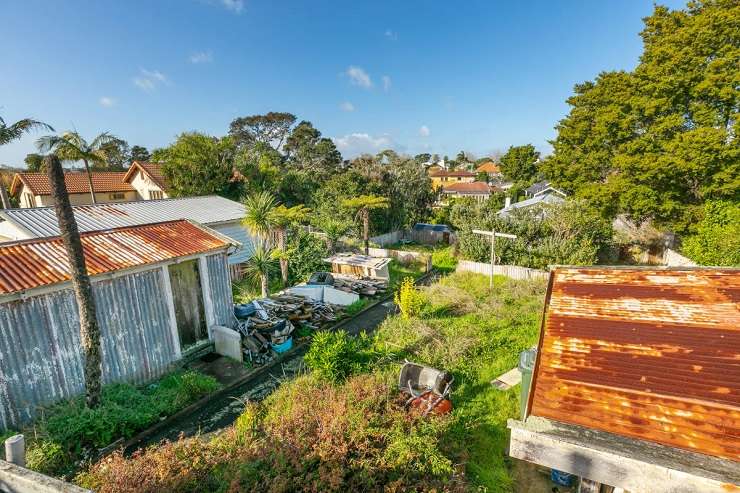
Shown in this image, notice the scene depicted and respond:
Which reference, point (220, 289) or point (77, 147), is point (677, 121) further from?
point (77, 147)

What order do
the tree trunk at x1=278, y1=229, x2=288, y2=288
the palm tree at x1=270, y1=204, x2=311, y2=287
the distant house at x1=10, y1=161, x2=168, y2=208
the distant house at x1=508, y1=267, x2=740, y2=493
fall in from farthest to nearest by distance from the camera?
1. the distant house at x1=10, y1=161, x2=168, y2=208
2. the tree trunk at x1=278, y1=229, x2=288, y2=288
3. the palm tree at x1=270, y1=204, x2=311, y2=287
4. the distant house at x1=508, y1=267, x2=740, y2=493

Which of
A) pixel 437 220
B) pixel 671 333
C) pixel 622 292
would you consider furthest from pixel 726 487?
pixel 437 220

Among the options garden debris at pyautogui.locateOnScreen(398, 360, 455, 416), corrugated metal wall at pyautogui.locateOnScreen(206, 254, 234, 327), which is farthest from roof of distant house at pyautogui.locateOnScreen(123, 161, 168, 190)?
garden debris at pyautogui.locateOnScreen(398, 360, 455, 416)

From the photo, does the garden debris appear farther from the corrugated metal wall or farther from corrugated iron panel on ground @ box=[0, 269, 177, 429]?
corrugated iron panel on ground @ box=[0, 269, 177, 429]

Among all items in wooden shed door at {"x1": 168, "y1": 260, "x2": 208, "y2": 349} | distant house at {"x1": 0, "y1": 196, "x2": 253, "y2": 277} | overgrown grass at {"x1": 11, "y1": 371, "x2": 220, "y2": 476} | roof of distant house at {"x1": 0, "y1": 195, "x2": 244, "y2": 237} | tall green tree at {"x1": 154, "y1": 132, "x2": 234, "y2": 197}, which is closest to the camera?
overgrown grass at {"x1": 11, "y1": 371, "x2": 220, "y2": 476}

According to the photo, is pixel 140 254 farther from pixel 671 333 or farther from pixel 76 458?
pixel 671 333

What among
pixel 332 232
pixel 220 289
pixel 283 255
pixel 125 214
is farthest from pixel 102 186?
pixel 220 289

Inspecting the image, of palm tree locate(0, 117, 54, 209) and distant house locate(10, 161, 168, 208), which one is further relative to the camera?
distant house locate(10, 161, 168, 208)
